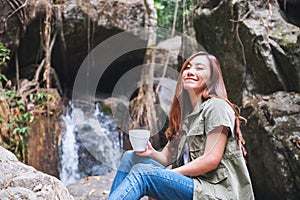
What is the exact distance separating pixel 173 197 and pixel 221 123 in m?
0.42

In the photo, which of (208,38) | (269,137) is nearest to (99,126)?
(208,38)

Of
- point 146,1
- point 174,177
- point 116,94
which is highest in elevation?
point 146,1

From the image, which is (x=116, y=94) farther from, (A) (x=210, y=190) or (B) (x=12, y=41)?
(A) (x=210, y=190)

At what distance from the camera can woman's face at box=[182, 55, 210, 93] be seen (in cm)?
176

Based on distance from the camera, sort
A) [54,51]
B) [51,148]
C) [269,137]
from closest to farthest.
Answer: [269,137] < [51,148] < [54,51]

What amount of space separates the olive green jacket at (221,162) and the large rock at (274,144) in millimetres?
1391

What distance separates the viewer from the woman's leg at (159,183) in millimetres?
1526

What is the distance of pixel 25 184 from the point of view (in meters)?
1.55

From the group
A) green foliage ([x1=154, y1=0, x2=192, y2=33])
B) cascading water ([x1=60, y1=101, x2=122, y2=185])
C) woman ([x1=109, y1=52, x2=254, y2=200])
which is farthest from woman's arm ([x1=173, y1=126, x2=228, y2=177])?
green foliage ([x1=154, y1=0, x2=192, y2=33])

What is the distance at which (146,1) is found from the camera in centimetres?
499

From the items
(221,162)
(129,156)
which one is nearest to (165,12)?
(129,156)

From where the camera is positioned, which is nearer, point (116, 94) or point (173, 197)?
point (173, 197)

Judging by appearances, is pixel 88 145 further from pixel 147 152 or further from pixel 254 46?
pixel 147 152

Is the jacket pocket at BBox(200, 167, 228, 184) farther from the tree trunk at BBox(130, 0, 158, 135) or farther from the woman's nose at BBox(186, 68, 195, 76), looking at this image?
the tree trunk at BBox(130, 0, 158, 135)
